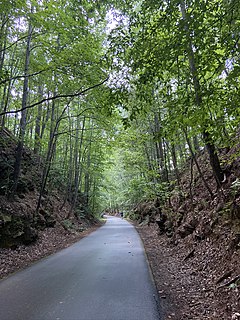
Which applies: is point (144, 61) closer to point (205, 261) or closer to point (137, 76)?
point (137, 76)

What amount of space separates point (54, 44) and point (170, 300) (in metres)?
7.61

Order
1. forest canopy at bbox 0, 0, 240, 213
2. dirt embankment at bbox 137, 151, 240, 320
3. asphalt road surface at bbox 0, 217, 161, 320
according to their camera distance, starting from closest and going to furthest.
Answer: forest canopy at bbox 0, 0, 240, 213 < asphalt road surface at bbox 0, 217, 161, 320 < dirt embankment at bbox 137, 151, 240, 320

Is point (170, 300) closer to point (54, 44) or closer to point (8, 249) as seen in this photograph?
point (8, 249)

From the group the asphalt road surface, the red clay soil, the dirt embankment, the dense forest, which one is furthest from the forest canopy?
the asphalt road surface

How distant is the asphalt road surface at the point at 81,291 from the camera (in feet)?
12.9

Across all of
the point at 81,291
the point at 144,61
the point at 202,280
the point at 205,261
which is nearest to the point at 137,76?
the point at 144,61

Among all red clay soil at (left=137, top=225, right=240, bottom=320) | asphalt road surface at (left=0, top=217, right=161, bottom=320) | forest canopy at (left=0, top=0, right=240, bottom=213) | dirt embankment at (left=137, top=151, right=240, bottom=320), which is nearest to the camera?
forest canopy at (left=0, top=0, right=240, bottom=213)

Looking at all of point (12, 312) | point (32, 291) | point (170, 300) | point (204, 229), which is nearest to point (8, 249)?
point (32, 291)

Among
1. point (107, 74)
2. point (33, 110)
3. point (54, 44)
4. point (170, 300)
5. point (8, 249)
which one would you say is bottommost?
point (170, 300)

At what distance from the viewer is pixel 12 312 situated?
3988 millimetres

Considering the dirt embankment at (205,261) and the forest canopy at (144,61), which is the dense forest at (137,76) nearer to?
the forest canopy at (144,61)

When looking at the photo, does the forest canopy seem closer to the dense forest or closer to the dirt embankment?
the dense forest

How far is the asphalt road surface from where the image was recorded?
3.93 metres

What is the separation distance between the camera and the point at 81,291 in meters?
4.96
